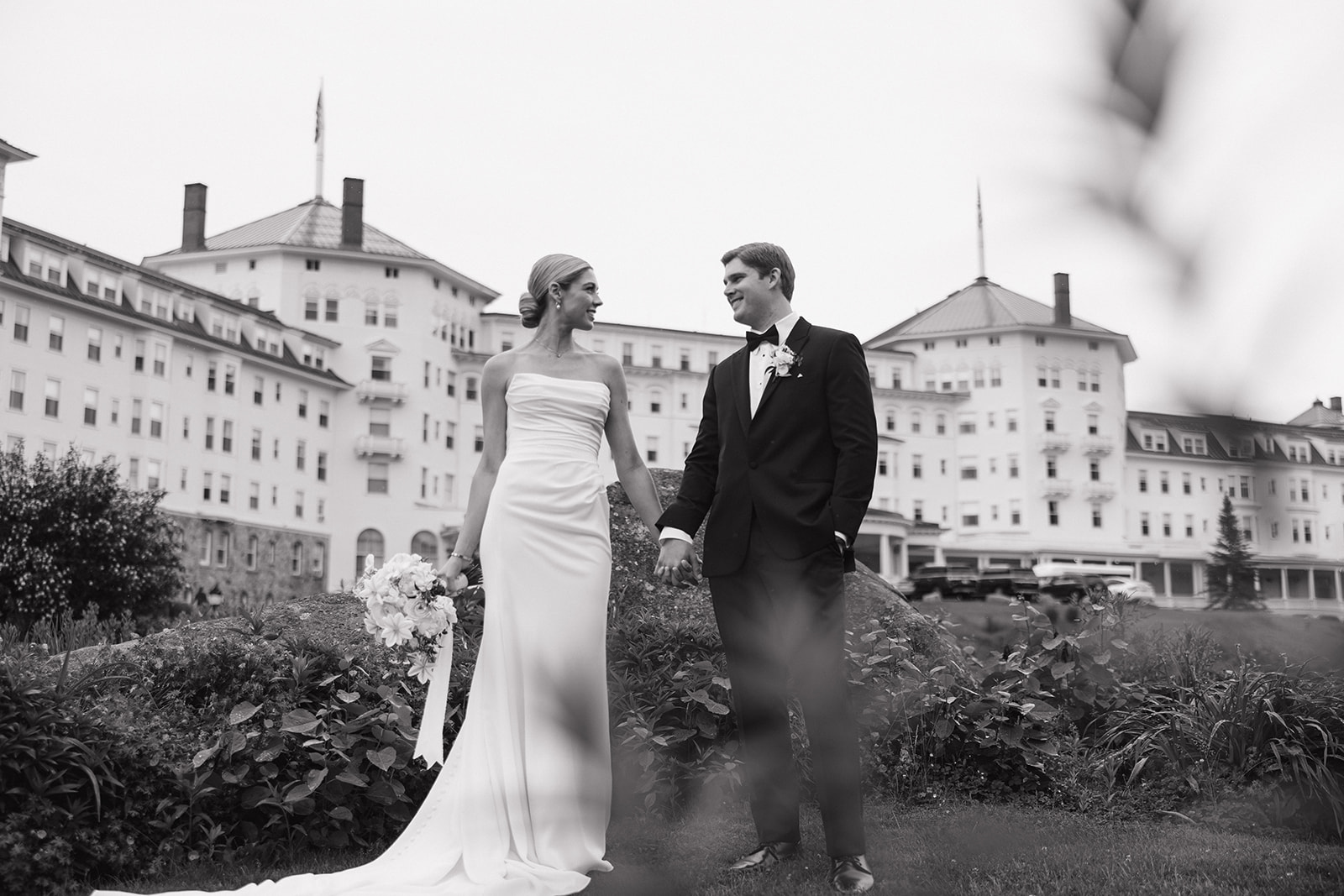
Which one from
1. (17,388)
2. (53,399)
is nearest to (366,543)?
(53,399)

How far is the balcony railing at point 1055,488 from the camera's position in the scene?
7856cm

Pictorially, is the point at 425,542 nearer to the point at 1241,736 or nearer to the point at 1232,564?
the point at 1241,736

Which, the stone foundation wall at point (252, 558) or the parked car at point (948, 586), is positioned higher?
the stone foundation wall at point (252, 558)

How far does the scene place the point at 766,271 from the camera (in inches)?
194

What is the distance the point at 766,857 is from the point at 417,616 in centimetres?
172

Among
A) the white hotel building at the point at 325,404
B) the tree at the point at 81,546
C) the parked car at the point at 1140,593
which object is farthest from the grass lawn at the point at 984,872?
the white hotel building at the point at 325,404

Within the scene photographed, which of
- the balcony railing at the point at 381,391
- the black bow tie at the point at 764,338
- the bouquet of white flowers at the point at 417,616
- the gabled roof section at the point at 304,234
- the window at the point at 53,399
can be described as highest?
the gabled roof section at the point at 304,234

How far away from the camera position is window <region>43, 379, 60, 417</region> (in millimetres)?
51469

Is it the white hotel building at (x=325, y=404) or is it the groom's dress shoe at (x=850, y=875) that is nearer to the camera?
the groom's dress shoe at (x=850, y=875)

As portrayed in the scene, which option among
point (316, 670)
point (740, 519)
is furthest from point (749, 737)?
point (316, 670)

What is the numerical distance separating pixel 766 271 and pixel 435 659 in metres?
2.19

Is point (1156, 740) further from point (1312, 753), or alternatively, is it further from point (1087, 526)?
point (1087, 526)

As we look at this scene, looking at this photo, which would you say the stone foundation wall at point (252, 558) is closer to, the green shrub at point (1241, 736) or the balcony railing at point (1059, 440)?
the green shrub at point (1241, 736)

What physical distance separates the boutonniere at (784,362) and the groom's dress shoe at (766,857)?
1.87 metres
